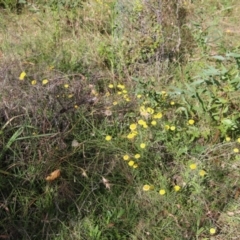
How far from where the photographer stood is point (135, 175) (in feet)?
7.94

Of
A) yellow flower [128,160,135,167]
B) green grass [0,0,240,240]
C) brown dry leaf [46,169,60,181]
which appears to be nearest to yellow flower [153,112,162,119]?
green grass [0,0,240,240]

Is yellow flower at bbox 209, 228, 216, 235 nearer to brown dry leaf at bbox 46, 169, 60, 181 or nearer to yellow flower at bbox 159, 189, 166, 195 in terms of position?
yellow flower at bbox 159, 189, 166, 195

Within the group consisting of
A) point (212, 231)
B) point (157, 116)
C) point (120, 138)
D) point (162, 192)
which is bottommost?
point (212, 231)

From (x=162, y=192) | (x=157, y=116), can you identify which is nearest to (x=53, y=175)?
(x=162, y=192)

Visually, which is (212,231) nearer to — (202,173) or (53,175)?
(202,173)

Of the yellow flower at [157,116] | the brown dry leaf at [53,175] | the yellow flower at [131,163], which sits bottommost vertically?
the brown dry leaf at [53,175]

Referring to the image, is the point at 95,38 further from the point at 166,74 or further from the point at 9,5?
the point at 9,5

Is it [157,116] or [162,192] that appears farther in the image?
[157,116]

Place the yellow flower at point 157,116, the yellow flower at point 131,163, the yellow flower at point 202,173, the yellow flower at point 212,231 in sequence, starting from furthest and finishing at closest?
the yellow flower at point 157,116, the yellow flower at point 131,163, the yellow flower at point 202,173, the yellow flower at point 212,231

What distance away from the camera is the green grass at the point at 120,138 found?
224 cm

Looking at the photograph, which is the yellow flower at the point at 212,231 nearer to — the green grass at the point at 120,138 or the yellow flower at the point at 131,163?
the green grass at the point at 120,138

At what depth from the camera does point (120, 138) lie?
8.72 ft

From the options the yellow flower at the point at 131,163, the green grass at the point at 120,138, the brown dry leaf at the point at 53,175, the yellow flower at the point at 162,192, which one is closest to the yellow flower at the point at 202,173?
the green grass at the point at 120,138

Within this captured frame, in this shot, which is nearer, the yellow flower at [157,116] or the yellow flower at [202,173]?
the yellow flower at [202,173]
